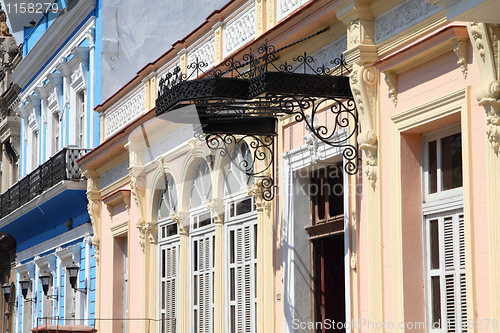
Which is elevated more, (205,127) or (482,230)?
(205,127)

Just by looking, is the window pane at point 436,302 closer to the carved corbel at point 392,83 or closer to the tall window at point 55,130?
the carved corbel at point 392,83

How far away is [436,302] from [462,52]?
2.13 m

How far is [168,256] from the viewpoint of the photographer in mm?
14469

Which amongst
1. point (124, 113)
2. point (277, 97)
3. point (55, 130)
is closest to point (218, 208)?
point (277, 97)

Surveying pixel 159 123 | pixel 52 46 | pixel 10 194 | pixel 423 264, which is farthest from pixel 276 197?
pixel 10 194

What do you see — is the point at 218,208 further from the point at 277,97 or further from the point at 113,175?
the point at 113,175

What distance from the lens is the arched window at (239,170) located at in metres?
11.8

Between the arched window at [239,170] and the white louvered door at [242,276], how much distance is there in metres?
0.48

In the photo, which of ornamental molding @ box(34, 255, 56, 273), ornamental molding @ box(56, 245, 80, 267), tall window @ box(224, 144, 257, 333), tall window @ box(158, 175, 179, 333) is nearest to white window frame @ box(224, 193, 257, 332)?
tall window @ box(224, 144, 257, 333)

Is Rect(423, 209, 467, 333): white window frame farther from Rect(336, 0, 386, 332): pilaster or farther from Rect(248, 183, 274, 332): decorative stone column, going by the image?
Rect(248, 183, 274, 332): decorative stone column

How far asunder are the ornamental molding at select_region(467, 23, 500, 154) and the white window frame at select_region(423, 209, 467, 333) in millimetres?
1011

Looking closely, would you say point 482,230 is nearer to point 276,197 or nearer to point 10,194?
point 276,197

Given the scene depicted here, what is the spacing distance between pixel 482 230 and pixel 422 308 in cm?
129

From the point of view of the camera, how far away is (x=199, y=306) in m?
13.3
